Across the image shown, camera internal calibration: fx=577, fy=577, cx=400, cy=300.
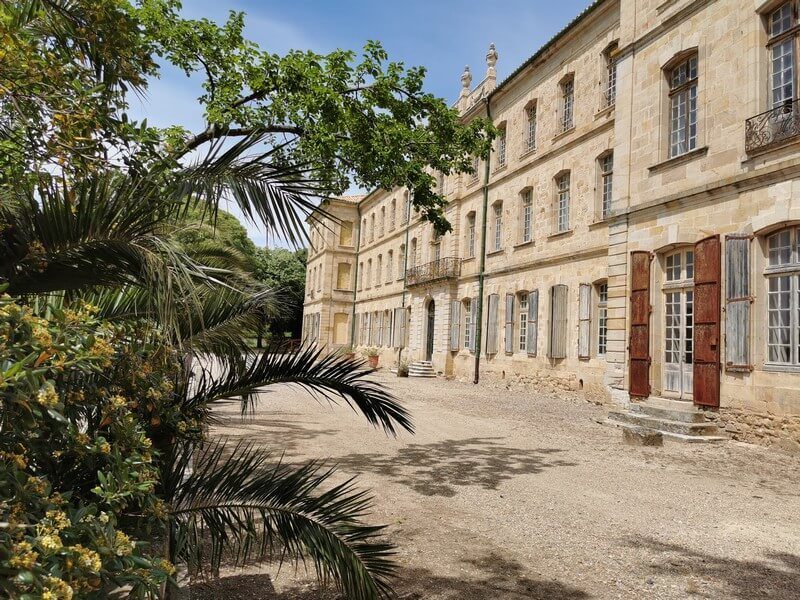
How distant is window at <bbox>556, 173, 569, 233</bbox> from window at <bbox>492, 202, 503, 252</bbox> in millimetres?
3087

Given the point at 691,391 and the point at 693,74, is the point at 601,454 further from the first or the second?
the point at 693,74

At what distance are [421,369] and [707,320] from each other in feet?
46.6

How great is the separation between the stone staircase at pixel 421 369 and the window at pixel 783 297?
48.7 feet

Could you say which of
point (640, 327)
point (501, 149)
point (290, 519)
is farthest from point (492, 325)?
point (290, 519)

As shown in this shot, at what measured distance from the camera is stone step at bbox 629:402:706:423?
952 centimetres

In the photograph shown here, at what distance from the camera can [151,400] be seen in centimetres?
253

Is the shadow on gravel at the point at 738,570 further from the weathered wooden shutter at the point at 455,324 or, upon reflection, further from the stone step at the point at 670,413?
the weathered wooden shutter at the point at 455,324

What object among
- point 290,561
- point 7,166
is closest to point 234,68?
point 7,166

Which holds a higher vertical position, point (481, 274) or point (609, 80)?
point (609, 80)

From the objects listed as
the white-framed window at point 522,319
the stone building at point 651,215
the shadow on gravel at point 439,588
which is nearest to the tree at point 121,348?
the shadow on gravel at point 439,588

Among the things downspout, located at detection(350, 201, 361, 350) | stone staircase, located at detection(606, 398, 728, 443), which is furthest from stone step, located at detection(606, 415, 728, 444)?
downspout, located at detection(350, 201, 361, 350)

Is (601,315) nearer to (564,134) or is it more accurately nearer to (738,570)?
(564,134)

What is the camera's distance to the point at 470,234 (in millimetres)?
21828

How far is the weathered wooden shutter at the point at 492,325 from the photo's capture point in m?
18.9
